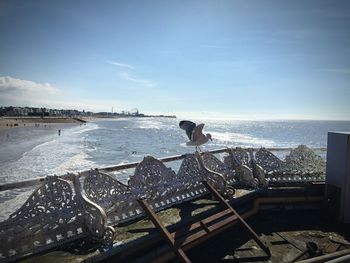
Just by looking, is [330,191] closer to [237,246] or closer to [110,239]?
[237,246]

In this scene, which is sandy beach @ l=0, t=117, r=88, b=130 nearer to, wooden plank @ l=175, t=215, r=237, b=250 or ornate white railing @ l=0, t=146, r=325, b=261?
ornate white railing @ l=0, t=146, r=325, b=261

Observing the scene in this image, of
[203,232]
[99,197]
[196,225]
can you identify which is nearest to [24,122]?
[99,197]

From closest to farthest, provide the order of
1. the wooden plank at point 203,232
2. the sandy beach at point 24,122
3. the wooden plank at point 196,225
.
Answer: the wooden plank at point 203,232 < the wooden plank at point 196,225 < the sandy beach at point 24,122

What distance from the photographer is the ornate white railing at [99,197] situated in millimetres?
3990

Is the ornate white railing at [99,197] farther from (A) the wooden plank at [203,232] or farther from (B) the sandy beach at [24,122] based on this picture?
(B) the sandy beach at [24,122]

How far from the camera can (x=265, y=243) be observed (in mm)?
5289

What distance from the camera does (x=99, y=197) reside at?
4848mm

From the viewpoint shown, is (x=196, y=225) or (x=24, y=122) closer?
(x=196, y=225)

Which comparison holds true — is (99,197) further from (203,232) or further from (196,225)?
(203,232)

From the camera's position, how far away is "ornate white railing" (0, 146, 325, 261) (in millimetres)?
3990

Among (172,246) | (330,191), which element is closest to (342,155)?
(330,191)

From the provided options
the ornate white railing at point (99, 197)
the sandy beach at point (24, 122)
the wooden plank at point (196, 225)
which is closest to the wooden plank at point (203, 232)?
the wooden plank at point (196, 225)

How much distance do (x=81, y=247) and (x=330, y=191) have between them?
18.8ft

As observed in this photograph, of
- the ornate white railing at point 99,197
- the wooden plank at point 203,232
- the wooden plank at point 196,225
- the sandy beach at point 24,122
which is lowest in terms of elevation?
the sandy beach at point 24,122
